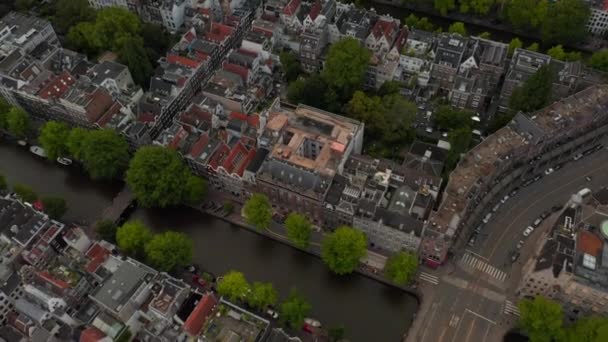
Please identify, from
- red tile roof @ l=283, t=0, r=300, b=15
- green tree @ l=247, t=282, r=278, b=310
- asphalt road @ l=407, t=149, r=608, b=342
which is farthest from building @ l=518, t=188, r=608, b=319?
red tile roof @ l=283, t=0, r=300, b=15

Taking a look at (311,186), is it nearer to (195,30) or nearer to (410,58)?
(410,58)

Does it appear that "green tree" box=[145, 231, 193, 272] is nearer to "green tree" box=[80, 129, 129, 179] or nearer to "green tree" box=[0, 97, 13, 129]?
"green tree" box=[80, 129, 129, 179]

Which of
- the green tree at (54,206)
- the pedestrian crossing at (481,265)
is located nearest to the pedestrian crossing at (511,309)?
the pedestrian crossing at (481,265)

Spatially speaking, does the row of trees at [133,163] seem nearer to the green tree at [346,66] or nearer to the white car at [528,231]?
the green tree at [346,66]

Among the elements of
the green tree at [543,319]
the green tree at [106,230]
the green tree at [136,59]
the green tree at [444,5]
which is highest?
the green tree at [444,5]

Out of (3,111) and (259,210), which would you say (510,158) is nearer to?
(259,210)

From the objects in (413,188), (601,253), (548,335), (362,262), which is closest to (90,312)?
(362,262)

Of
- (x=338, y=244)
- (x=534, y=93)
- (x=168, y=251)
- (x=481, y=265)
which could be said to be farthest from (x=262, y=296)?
(x=534, y=93)
